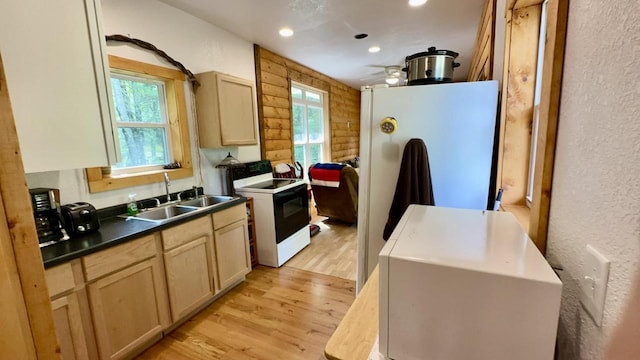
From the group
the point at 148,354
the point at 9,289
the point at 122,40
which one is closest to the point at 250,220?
the point at 148,354

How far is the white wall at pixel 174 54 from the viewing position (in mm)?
1902

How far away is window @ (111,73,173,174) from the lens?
222 cm

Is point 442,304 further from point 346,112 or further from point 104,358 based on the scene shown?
point 346,112

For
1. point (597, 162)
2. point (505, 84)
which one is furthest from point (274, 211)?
point (597, 162)

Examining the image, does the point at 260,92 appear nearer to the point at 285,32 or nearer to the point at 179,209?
the point at 285,32

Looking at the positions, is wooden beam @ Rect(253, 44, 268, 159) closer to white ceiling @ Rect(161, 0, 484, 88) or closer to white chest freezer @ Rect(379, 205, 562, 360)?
white ceiling @ Rect(161, 0, 484, 88)

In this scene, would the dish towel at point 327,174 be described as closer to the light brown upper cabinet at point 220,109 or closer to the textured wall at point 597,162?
the light brown upper cabinet at point 220,109

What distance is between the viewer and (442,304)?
0.61 metres

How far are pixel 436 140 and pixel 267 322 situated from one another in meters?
1.84

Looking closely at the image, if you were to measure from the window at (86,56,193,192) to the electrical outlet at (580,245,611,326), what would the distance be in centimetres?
256

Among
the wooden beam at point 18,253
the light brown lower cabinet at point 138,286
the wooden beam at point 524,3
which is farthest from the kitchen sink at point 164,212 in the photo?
the wooden beam at point 524,3

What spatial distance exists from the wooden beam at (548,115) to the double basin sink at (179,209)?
2065mm

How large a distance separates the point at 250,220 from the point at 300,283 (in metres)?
0.87

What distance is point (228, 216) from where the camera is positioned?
247 cm
